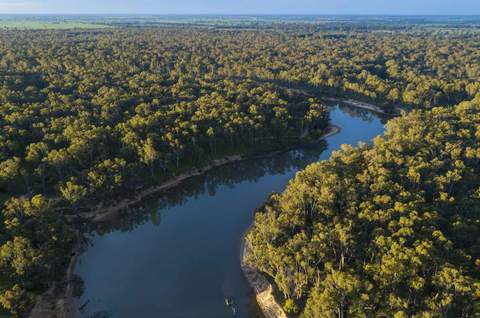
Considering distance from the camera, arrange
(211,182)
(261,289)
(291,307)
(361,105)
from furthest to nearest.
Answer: (361,105) < (211,182) < (261,289) < (291,307)

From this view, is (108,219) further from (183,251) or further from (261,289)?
(261,289)

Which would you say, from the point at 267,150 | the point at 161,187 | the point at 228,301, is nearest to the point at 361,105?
the point at 267,150

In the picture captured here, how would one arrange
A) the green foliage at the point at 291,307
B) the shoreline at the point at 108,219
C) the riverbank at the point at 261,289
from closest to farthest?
the green foliage at the point at 291,307
the shoreline at the point at 108,219
the riverbank at the point at 261,289

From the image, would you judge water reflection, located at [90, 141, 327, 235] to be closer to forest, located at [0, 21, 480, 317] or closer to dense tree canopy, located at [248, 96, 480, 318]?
forest, located at [0, 21, 480, 317]

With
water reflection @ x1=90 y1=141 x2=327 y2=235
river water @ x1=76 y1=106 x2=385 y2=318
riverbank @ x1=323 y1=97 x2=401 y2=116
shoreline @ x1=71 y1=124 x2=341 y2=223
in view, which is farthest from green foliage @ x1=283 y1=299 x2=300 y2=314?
riverbank @ x1=323 y1=97 x2=401 y2=116

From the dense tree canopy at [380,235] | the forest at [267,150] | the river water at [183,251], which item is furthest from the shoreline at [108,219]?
the dense tree canopy at [380,235]

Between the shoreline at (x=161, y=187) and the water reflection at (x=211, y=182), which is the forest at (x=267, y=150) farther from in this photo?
the water reflection at (x=211, y=182)
